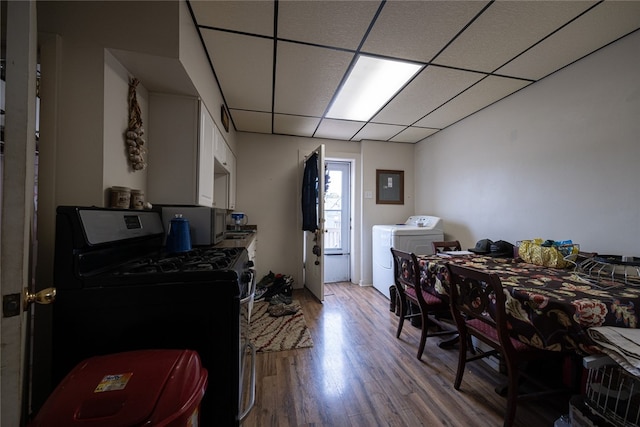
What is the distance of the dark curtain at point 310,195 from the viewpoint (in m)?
2.97

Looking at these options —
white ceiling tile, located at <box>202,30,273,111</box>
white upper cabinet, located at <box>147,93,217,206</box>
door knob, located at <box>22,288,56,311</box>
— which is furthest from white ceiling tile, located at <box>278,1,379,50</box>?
door knob, located at <box>22,288,56,311</box>

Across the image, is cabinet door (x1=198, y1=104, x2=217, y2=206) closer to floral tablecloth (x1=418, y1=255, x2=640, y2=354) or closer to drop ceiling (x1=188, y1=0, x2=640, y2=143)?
drop ceiling (x1=188, y1=0, x2=640, y2=143)

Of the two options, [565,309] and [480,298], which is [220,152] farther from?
[565,309]

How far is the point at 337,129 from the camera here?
10.4 feet

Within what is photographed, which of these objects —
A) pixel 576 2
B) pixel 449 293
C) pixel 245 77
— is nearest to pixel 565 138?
pixel 576 2

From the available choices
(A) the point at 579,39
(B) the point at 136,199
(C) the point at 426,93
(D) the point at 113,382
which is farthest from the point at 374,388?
(A) the point at 579,39

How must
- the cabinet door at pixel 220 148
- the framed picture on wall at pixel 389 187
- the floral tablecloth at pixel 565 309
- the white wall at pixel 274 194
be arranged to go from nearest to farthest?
1. the floral tablecloth at pixel 565 309
2. the cabinet door at pixel 220 148
3. the white wall at pixel 274 194
4. the framed picture on wall at pixel 389 187

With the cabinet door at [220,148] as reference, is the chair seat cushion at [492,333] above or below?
below

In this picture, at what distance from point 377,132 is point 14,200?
3324 millimetres

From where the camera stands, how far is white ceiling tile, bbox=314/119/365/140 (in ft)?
9.63

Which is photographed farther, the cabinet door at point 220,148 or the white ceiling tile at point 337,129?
the white ceiling tile at point 337,129

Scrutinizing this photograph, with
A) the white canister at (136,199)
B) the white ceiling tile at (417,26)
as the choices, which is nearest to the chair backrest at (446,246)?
the white ceiling tile at (417,26)

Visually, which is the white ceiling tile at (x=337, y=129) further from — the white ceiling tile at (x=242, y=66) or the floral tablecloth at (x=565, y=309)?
the floral tablecloth at (x=565, y=309)

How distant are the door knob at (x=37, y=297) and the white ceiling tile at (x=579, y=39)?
2833 mm
